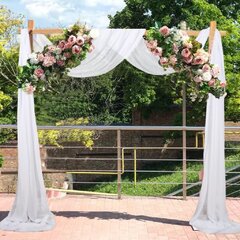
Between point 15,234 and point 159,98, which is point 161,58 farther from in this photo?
point 159,98

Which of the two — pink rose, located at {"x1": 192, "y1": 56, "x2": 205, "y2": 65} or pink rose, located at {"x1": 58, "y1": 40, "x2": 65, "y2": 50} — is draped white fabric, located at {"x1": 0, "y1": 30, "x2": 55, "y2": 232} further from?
pink rose, located at {"x1": 192, "y1": 56, "x2": 205, "y2": 65}

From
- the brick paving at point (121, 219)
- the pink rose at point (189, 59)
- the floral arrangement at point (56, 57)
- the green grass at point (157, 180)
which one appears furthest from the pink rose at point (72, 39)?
the green grass at point (157, 180)

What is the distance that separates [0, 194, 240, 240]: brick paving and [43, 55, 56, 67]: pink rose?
5.49ft

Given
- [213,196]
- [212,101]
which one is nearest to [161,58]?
[212,101]

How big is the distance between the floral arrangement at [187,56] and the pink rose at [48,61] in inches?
38.1

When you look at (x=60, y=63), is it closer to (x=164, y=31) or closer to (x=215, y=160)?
(x=164, y=31)

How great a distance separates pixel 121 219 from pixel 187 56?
6.39 feet

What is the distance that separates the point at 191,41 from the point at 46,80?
1.50 meters

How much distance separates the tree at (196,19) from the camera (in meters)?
17.1

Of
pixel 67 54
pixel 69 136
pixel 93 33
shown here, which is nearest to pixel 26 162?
pixel 67 54

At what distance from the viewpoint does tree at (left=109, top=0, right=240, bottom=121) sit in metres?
17.1

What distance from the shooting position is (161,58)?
4.55m

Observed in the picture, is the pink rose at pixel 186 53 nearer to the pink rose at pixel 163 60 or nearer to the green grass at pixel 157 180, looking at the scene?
the pink rose at pixel 163 60

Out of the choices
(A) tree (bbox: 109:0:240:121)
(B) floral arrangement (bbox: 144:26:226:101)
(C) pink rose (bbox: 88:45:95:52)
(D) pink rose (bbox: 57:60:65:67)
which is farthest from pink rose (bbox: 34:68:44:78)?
(A) tree (bbox: 109:0:240:121)
